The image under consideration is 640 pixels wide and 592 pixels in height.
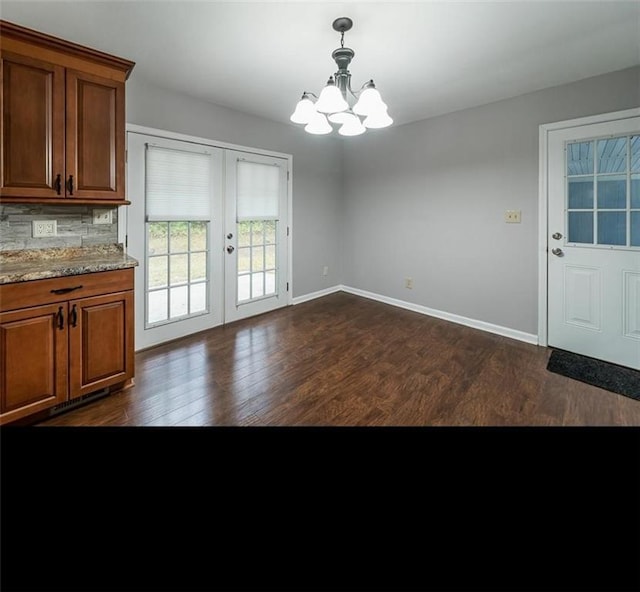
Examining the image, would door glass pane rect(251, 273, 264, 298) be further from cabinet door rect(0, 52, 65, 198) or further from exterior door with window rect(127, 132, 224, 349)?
cabinet door rect(0, 52, 65, 198)

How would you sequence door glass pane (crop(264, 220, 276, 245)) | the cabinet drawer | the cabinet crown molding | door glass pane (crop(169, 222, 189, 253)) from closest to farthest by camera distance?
1. the cabinet drawer
2. the cabinet crown molding
3. door glass pane (crop(169, 222, 189, 253))
4. door glass pane (crop(264, 220, 276, 245))

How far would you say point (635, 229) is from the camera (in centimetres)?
291

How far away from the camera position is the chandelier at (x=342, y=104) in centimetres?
210

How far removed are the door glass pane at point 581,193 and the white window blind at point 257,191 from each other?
3002 millimetres

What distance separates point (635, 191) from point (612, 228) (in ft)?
0.99

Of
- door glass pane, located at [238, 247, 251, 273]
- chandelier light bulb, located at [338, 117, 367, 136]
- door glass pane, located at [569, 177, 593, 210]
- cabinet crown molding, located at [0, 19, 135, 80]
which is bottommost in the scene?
door glass pane, located at [238, 247, 251, 273]

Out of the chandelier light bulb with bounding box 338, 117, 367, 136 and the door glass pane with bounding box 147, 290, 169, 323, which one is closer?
the chandelier light bulb with bounding box 338, 117, 367, 136

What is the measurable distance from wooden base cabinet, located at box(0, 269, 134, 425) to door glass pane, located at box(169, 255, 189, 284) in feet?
3.75

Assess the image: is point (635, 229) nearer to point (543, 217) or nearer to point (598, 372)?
point (543, 217)

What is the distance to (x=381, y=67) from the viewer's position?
2938mm

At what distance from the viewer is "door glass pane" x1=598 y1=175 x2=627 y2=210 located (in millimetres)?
2951

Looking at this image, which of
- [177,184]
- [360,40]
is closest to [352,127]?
[360,40]

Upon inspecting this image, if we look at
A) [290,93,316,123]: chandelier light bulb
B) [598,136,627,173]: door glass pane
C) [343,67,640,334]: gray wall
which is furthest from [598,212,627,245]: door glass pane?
[290,93,316,123]: chandelier light bulb
